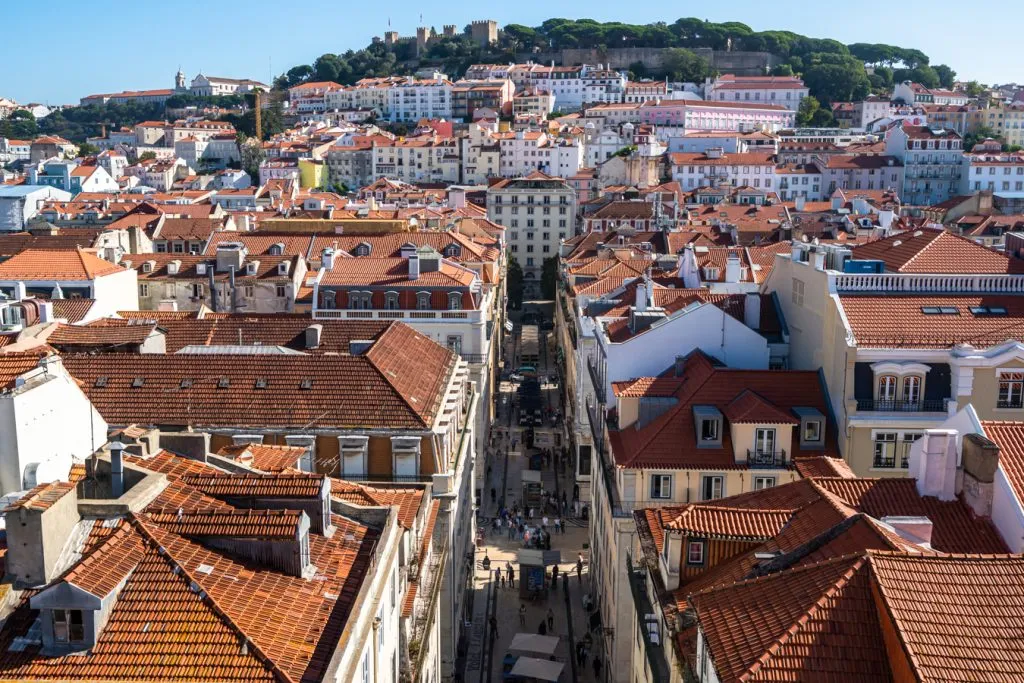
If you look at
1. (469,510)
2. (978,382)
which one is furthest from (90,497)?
(978,382)

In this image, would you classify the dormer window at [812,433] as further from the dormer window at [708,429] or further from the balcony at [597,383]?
the balcony at [597,383]

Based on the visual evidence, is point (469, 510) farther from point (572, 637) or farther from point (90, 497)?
point (90, 497)

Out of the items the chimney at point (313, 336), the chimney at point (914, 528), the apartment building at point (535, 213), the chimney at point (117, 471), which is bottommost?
the apartment building at point (535, 213)

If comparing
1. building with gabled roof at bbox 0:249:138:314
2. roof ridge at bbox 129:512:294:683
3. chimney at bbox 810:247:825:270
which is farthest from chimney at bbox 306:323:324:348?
roof ridge at bbox 129:512:294:683

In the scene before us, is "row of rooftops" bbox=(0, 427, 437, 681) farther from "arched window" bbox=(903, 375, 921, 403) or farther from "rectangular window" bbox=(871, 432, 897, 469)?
"arched window" bbox=(903, 375, 921, 403)

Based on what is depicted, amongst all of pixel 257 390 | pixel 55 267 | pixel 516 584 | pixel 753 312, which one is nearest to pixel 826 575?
pixel 257 390

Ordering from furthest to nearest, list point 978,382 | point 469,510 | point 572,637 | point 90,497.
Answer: point 469,510
point 572,637
point 978,382
point 90,497

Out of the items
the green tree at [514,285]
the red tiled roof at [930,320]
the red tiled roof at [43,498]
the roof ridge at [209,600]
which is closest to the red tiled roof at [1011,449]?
the red tiled roof at [930,320]
